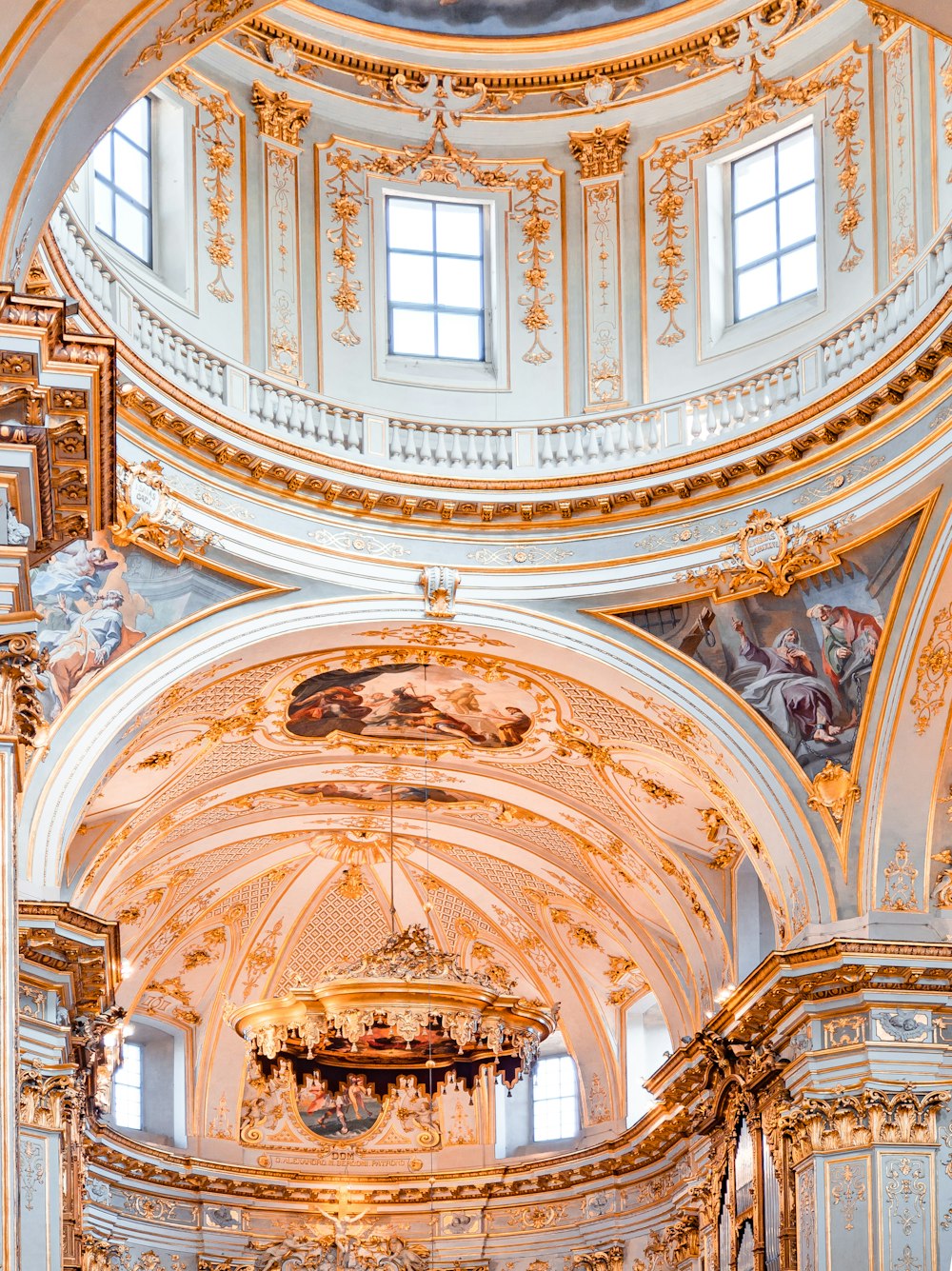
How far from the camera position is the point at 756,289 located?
1886 centimetres

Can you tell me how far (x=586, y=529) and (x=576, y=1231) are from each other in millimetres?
10912

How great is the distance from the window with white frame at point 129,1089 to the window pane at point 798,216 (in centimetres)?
1449

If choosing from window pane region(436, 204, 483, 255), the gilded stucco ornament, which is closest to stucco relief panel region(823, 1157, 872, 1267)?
the gilded stucco ornament

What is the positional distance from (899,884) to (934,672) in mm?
2022

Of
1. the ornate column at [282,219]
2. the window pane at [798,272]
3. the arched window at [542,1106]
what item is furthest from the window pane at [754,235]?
the arched window at [542,1106]

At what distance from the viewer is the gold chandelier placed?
61.7 ft

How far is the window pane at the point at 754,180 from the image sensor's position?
18812 millimetres

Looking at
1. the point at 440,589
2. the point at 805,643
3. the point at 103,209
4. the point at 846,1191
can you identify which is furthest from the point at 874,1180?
the point at 103,209

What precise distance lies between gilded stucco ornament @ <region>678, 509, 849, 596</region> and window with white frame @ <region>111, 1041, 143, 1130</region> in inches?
493

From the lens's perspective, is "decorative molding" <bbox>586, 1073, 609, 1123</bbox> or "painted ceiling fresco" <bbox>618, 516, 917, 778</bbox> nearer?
"painted ceiling fresco" <bbox>618, 516, 917, 778</bbox>

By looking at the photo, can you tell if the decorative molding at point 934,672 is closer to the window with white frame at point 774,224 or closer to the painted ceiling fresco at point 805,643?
the painted ceiling fresco at point 805,643

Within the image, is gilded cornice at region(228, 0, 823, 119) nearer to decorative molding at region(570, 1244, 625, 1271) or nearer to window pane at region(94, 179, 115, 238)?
window pane at region(94, 179, 115, 238)

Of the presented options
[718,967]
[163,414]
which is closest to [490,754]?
[718,967]

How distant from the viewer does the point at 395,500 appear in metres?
18.4
